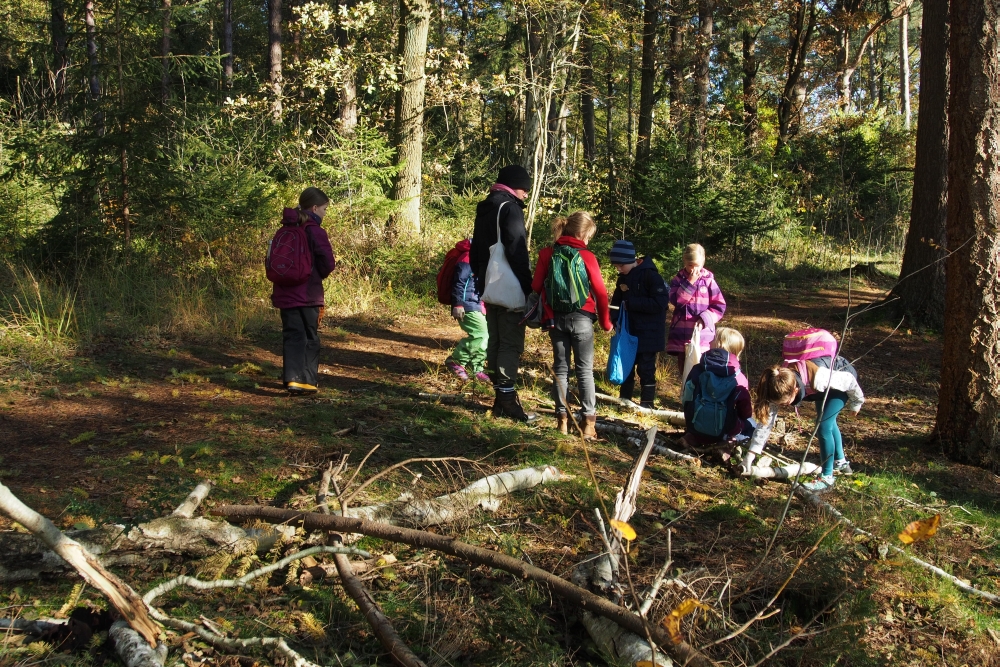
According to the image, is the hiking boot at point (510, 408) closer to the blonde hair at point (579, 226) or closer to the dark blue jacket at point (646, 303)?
the blonde hair at point (579, 226)

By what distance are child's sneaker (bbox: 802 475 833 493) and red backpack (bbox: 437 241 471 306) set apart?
3.81m

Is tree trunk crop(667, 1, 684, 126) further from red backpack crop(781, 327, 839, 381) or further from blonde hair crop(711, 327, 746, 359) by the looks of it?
red backpack crop(781, 327, 839, 381)

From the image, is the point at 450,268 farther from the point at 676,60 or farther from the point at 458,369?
the point at 676,60

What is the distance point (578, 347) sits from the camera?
596 cm

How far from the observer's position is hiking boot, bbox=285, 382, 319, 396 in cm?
695

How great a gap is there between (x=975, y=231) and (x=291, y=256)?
576cm

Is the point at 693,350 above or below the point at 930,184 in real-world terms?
below

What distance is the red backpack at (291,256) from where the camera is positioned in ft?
22.0

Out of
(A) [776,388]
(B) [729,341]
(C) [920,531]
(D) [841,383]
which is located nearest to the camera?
(C) [920,531]

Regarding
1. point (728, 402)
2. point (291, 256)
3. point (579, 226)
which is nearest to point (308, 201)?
point (291, 256)

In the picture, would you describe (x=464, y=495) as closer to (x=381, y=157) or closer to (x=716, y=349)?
(x=716, y=349)

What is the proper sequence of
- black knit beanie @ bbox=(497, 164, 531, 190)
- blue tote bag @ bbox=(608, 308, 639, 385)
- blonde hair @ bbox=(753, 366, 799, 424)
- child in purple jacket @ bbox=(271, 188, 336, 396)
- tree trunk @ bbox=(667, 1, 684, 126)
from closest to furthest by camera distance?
1. blonde hair @ bbox=(753, 366, 799, 424)
2. black knit beanie @ bbox=(497, 164, 531, 190)
3. child in purple jacket @ bbox=(271, 188, 336, 396)
4. blue tote bag @ bbox=(608, 308, 639, 385)
5. tree trunk @ bbox=(667, 1, 684, 126)

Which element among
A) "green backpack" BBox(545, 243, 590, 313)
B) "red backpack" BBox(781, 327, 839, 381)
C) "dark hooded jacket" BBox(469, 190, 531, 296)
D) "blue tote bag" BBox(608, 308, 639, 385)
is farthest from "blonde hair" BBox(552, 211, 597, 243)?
"red backpack" BBox(781, 327, 839, 381)

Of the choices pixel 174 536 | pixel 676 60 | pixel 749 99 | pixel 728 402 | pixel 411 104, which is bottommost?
pixel 174 536
